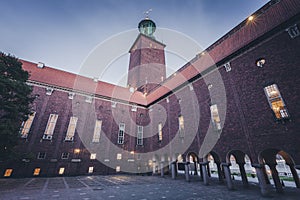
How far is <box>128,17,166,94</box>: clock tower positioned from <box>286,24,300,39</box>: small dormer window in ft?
77.0

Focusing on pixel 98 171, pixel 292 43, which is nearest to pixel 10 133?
pixel 98 171

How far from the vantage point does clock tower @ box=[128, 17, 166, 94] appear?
3359 cm

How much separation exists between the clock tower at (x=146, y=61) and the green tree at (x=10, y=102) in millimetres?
21415

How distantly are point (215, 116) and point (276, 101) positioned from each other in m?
5.03

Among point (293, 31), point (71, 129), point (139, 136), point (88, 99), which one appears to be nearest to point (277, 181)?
point (293, 31)

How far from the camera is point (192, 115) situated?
16.9 m

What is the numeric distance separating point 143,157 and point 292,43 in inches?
862

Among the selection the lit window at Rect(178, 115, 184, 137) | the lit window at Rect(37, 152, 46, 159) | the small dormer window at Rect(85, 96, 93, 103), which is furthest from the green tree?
the lit window at Rect(178, 115, 184, 137)

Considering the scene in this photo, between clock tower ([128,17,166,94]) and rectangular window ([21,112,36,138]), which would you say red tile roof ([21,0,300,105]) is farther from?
rectangular window ([21,112,36,138])

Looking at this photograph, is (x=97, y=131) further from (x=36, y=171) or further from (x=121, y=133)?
(x=36, y=171)

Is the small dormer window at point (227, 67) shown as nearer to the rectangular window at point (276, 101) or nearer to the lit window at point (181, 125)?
the rectangular window at point (276, 101)

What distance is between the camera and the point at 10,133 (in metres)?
10.0

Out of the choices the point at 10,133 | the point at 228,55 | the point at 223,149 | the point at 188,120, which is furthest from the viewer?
the point at 188,120

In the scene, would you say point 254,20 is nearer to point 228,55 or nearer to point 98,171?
point 228,55
